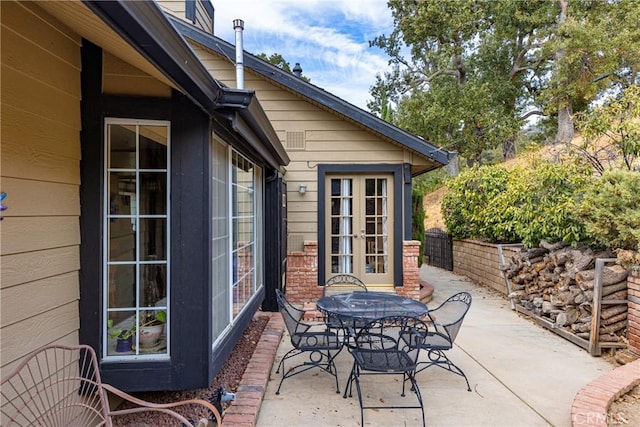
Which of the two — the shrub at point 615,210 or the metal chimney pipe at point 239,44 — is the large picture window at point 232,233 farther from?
the shrub at point 615,210

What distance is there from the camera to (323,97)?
6469 millimetres

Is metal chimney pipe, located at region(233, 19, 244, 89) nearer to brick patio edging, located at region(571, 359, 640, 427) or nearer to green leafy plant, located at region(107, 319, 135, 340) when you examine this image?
green leafy plant, located at region(107, 319, 135, 340)

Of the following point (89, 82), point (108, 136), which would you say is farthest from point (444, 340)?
point (89, 82)

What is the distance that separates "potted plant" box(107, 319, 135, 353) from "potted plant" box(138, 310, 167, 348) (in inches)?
2.6

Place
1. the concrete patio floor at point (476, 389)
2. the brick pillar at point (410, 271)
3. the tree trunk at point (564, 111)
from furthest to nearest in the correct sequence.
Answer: the tree trunk at point (564, 111) < the brick pillar at point (410, 271) < the concrete patio floor at point (476, 389)

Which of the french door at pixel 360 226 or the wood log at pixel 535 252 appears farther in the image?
the french door at pixel 360 226

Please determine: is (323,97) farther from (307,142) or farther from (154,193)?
(154,193)

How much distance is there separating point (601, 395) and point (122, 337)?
367 centimetres

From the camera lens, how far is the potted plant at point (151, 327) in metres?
2.70

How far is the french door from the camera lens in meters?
6.77

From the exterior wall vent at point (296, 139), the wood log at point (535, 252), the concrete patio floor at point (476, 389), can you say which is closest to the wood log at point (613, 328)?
the concrete patio floor at point (476, 389)

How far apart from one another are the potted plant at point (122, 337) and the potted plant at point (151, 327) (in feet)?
0.22

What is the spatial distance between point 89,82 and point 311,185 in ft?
14.8

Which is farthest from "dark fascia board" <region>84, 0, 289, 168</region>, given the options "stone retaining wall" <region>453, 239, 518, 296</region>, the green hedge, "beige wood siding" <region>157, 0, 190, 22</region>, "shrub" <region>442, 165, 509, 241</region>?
"shrub" <region>442, 165, 509, 241</region>
